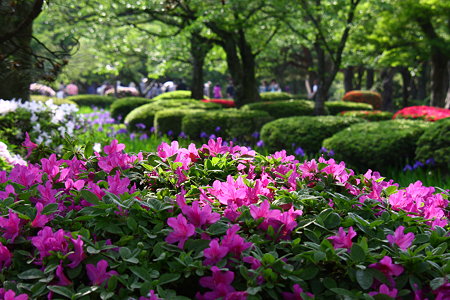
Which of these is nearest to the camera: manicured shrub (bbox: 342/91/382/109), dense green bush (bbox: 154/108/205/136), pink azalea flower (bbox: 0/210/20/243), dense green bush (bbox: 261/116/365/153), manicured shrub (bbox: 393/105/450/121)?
pink azalea flower (bbox: 0/210/20/243)

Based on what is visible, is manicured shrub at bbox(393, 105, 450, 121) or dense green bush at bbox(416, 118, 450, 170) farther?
manicured shrub at bbox(393, 105, 450, 121)

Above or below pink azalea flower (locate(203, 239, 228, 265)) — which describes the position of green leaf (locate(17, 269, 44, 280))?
below

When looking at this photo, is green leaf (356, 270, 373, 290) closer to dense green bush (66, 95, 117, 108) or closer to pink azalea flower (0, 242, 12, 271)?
pink azalea flower (0, 242, 12, 271)

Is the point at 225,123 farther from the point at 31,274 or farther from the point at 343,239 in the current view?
the point at 31,274

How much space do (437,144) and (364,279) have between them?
15.5 feet

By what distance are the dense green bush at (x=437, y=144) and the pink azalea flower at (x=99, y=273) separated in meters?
4.87

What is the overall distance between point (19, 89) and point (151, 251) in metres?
5.23

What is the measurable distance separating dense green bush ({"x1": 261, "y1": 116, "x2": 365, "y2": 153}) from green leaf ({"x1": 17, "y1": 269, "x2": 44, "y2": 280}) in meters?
6.19

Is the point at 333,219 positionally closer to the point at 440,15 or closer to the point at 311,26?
Result: the point at 311,26

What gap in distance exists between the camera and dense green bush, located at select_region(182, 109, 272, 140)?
8.97m

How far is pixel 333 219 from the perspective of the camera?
159 cm

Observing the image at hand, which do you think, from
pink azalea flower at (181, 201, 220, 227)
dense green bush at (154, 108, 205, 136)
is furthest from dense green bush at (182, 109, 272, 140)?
pink azalea flower at (181, 201, 220, 227)

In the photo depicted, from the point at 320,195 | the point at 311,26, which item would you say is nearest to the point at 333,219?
the point at 320,195

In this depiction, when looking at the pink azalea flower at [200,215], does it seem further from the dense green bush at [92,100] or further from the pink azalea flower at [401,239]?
the dense green bush at [92,100]
